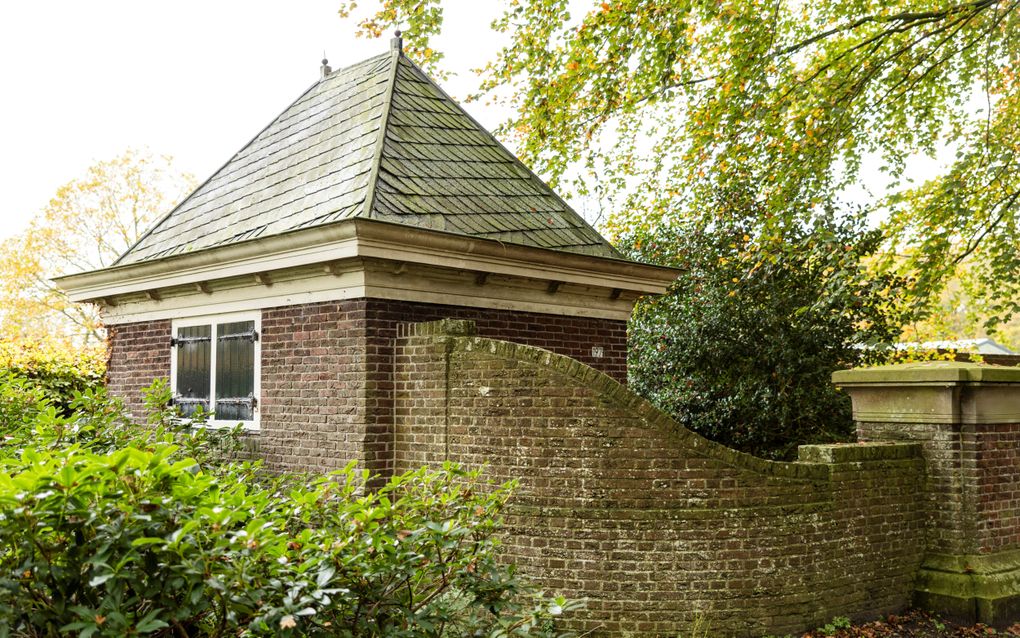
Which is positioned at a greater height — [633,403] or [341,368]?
[341,368]

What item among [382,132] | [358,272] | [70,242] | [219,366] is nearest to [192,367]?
[219,366]

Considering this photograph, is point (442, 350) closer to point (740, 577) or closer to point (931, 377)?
point (740, 577)

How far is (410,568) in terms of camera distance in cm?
384

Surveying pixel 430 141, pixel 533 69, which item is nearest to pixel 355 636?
pixel 430 141

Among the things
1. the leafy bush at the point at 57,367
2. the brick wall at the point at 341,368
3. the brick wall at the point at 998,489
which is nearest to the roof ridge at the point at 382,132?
the brick wall at the point at 341,368

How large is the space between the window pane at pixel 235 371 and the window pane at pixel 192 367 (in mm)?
242

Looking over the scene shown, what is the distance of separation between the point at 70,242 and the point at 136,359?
24341mm

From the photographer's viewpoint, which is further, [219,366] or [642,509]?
[219,366]

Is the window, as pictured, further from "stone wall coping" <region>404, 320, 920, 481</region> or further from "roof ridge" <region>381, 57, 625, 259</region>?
"roof ridge" <region>381, 57, 625, 259</region>

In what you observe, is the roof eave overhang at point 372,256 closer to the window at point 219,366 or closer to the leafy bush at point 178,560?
the window at point 219,366

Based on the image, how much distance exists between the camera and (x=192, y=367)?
9.99m

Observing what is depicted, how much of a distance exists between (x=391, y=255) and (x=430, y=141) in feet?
9.33

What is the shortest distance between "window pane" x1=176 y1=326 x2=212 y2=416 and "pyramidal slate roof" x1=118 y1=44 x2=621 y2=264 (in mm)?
1058

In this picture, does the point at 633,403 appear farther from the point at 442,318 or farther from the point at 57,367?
the point at 57,367
